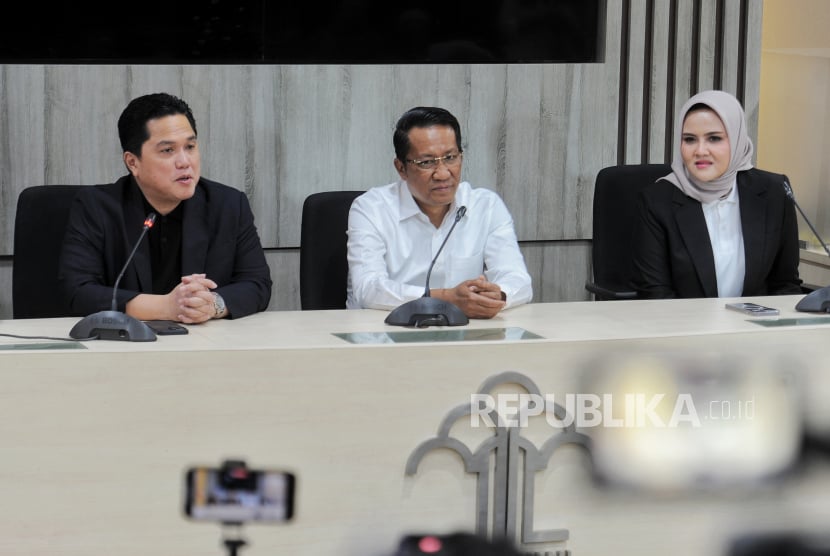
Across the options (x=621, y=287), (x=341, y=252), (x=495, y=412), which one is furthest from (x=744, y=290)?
(x=495, y=412)

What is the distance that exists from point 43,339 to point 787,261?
2.15 meters

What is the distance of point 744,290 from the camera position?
11.3 ft

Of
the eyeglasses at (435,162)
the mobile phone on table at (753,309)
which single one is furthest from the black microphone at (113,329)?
the mobile phone on table at (753,309)

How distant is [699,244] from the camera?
3439mm

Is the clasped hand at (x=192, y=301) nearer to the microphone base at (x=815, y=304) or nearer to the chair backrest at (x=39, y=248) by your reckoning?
the chair backrest at (x=39, y=248)

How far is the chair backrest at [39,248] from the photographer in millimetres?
3186

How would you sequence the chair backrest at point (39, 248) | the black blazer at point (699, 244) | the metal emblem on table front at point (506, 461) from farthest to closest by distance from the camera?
the black blazer at point (699, 244)
the chair backrest at point (39, 248)
the metal emblem on table front at point (506, 461)

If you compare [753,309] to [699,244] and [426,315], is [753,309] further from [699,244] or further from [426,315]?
[426,315]

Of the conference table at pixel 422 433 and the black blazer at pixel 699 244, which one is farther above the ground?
the black blazer at pixel 699 244

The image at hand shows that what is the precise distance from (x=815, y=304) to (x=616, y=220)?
95 cm

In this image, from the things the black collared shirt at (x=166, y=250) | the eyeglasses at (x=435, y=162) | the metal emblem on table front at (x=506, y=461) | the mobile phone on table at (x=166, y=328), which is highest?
the eyeglasses at (x=435, y=162)

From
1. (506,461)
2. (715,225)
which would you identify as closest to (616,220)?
(715,225)

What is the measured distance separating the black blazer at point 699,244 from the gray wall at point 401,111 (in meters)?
0.66

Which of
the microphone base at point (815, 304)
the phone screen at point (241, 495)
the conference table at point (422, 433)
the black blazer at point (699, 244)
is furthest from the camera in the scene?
the black blazer at point (699, 244)
